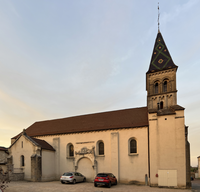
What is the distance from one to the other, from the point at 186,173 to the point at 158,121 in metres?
6.93

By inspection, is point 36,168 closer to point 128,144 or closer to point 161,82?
point 128,144

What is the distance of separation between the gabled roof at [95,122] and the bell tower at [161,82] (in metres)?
2.58

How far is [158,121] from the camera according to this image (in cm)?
2386

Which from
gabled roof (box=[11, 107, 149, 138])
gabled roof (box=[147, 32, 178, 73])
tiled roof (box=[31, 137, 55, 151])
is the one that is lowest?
tiled roof (box=[31, 137, 55, 151])

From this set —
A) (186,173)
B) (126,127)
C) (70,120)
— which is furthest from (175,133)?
(70,120)

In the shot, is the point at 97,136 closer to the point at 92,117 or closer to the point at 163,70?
the point at 92,117


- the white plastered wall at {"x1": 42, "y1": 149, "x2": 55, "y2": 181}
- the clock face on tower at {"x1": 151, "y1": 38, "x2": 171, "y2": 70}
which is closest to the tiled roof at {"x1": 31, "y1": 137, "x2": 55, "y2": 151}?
the white plastered wall at {"x1": 42, "y1": 149, "x2": 55, "y2": 181}

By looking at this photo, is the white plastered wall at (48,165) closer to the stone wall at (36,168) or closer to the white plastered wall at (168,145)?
the stone wall at (36,168)

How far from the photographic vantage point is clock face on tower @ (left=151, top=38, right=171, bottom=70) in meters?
28.6

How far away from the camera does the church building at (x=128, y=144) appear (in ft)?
73.4

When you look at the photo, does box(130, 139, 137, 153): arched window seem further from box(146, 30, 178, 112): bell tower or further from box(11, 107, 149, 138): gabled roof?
box(146, 30, 178, 112): bell tower

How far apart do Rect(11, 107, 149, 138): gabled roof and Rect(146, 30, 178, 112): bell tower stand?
8.45 feet

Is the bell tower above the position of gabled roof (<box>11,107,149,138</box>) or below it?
above

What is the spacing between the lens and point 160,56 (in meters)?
29.7
